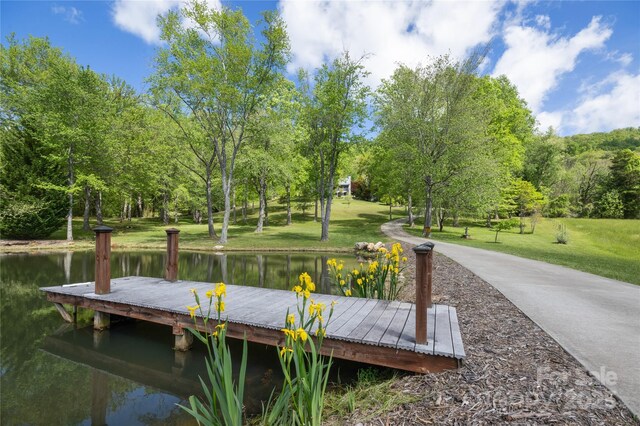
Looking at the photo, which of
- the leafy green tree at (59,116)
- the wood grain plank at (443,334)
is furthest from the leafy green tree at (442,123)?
the leafy green tree at (59,116)

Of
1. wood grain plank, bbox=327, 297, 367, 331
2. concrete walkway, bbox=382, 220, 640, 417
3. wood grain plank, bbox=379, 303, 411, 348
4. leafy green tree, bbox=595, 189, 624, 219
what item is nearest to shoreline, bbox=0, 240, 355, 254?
concrete walkway, bbox=382, 220, 640, 417

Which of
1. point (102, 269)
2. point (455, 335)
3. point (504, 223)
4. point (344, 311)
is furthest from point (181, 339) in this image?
point (504, 223)

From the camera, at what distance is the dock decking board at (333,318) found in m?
4.09

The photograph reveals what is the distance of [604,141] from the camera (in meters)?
79.2

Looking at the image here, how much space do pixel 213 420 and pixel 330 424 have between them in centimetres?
119

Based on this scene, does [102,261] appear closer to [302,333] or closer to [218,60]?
[302,333]

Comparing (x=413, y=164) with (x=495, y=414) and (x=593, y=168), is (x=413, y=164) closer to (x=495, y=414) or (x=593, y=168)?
(x=495, y=414)

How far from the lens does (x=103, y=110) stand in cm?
2608

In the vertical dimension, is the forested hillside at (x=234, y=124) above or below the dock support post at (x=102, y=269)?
above

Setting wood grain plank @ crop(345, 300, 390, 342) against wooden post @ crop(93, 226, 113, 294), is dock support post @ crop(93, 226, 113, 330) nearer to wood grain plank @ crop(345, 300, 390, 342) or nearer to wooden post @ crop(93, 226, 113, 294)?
wooden post @ crop(93, 226, 113, 294)

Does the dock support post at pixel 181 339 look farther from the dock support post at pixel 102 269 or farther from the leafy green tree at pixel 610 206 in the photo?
the leafy green tree at pixel 610 206

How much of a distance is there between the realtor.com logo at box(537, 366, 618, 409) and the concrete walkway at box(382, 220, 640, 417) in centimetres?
2

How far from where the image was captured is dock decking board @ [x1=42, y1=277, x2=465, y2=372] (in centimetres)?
409

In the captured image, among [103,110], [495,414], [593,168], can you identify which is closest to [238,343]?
[495,414]
